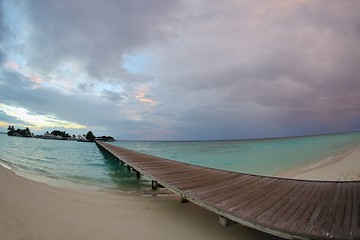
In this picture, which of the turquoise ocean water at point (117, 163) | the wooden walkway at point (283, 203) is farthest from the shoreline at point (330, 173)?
the wooden walkway at point (283, 203)

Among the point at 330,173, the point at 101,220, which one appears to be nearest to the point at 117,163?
the point at 101,220

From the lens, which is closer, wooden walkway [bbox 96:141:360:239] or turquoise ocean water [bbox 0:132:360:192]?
wooden walkway [bbox 96:141:360:239]

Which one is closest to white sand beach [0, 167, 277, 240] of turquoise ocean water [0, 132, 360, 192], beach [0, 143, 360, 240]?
beach [0, 143, 360, 240]

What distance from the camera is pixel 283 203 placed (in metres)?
4.16

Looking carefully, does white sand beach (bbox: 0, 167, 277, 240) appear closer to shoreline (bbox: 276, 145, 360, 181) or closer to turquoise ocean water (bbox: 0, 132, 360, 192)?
turquoise ocean water (bbox: 0, 132, 360, 192)

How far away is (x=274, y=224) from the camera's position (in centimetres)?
316

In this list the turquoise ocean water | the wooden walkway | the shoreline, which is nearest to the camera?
the wooden walkway

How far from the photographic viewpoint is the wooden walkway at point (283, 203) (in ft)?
9.90

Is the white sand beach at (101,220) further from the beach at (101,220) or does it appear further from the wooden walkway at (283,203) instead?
the wooden walkway at (283,203)

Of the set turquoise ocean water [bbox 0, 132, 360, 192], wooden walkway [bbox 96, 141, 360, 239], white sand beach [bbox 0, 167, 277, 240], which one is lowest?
turquoise ocean water [bbox 0, 132, 360, 192]

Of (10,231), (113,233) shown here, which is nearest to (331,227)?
(113,233)

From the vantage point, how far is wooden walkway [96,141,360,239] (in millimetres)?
3018

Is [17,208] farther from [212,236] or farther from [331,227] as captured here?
[331,227]

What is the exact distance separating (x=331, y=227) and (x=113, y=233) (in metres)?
3.73
